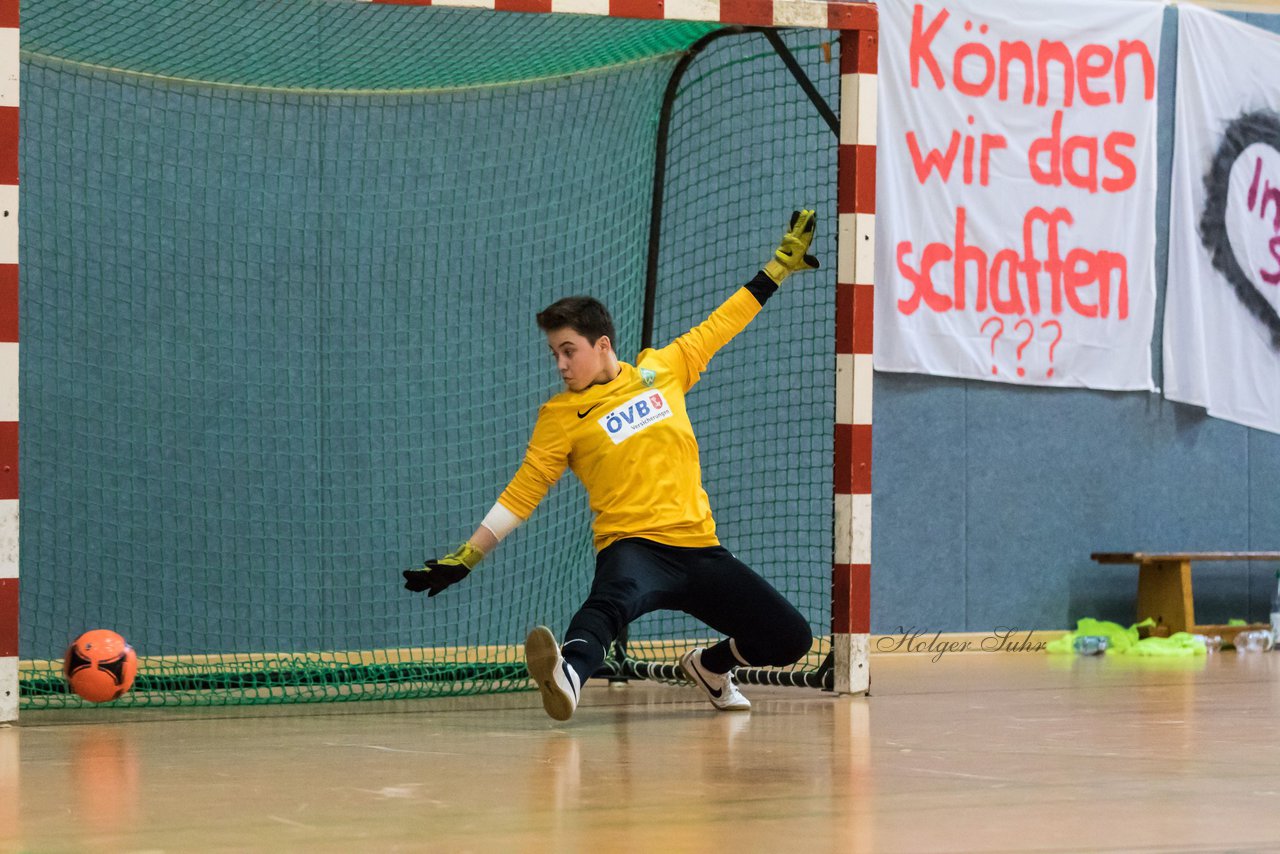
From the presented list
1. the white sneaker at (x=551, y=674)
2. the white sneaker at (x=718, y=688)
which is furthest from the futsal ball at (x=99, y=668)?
the white sneaker at (x=718, y=688)

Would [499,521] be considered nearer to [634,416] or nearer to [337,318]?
[634,416]

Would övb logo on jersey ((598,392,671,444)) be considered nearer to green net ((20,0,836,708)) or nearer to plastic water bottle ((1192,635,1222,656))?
green net ((20,0,836,708))

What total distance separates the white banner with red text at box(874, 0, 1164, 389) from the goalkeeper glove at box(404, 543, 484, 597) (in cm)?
392

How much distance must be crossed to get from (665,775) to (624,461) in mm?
1668

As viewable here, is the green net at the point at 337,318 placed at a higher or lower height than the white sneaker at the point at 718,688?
higher

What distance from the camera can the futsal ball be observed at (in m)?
5.69

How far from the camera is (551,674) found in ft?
17.2

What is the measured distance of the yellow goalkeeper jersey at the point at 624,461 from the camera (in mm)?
5879

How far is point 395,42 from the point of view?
7.05 metres

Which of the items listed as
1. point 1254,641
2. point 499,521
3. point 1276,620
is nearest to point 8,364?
point 499,521

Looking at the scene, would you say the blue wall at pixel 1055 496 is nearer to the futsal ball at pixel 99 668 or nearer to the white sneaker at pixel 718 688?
the white sneaker at pixel 718 688

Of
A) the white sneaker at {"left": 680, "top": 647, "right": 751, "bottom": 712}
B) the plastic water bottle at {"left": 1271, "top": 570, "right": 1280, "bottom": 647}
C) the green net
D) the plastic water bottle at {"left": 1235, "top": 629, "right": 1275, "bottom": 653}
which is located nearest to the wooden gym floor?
the white sneaker at {"left": 680, "top": 647, "right": 751, "bottom": 712}

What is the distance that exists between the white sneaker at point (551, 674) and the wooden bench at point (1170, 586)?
5047mm

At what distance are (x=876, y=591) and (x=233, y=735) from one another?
453cm
